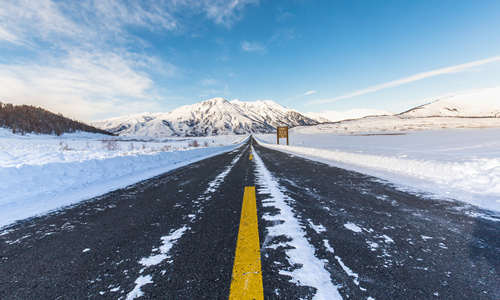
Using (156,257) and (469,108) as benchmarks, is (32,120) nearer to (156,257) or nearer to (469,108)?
(156,257)

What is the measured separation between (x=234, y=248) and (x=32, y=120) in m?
40.2

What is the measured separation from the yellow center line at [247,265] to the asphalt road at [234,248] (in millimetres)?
53

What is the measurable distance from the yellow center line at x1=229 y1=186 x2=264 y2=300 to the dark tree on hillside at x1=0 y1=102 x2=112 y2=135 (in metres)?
34.8

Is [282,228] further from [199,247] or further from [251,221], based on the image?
[199,247]

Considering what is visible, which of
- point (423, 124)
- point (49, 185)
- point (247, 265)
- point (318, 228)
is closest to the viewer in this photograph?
point (247, 265)

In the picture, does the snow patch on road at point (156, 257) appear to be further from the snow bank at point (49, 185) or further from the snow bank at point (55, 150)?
the snow bank at point (55, 150)

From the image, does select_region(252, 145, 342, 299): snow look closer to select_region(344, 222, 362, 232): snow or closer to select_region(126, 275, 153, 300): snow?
select_region(344, 222, 362, 232): snow

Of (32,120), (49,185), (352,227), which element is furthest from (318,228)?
(32,120)

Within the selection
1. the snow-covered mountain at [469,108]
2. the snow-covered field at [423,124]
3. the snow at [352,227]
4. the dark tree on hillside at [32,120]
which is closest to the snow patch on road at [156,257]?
the snow at [352,227]

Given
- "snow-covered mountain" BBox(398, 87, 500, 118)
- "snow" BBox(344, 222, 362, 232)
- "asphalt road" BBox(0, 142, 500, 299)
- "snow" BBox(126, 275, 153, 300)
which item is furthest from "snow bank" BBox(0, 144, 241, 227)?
"snow-covered mountain" BBox(398, 87, 500, 118)

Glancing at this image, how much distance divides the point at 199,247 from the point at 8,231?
2.64 meters

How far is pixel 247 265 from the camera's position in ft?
5.12

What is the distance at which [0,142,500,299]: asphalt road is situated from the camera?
1.33 meters

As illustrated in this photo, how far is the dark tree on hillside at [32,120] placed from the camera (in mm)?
24031
